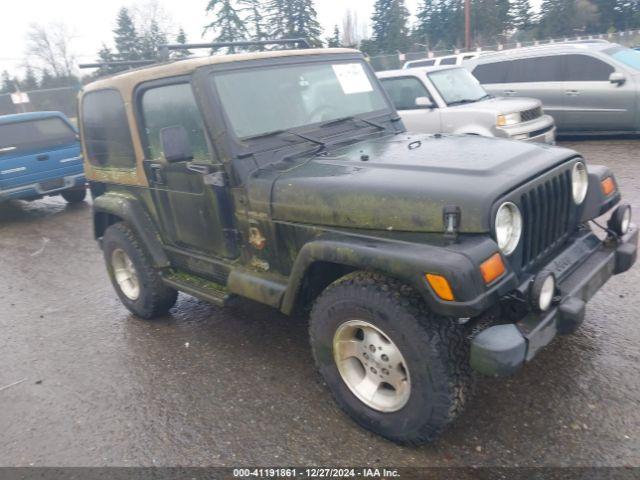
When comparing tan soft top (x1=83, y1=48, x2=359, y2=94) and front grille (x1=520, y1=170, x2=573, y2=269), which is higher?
tan soft top (x1=83, y1=48, x2=359, y2=94)

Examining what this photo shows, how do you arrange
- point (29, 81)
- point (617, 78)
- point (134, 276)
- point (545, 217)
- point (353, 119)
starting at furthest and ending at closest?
point (29, 81), point (617, 78), point (134, 276), point (353, 119), point (545, 217)

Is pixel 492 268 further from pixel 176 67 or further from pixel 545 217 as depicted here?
pixel 176 67

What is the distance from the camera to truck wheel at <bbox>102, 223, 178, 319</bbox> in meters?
4.32

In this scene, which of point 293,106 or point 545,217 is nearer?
point 545,217

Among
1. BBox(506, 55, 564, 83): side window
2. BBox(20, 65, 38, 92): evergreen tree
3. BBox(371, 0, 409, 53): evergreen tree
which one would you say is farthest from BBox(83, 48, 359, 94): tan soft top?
BBox(371, 0, 409, 53): evergreen tree

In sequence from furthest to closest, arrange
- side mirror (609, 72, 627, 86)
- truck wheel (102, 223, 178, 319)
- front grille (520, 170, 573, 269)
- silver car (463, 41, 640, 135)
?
silver car (463, 41, 640, 135) → side mirror (609, 72, 627, 86) → truck wheel (102, 223, 178, 319) → front grille (520, 170, 573, 269)

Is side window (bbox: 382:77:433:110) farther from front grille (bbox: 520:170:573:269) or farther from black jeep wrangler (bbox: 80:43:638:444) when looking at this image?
front grille (bbox: 520:170:573:269)

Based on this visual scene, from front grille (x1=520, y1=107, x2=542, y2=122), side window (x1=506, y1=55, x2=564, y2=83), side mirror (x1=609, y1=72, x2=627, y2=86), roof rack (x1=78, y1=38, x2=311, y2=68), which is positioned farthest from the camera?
side window (x1=506, y1=55, x2=564, y2=83)

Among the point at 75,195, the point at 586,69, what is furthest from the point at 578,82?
the point at 75,195

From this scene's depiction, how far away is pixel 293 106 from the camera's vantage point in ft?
11.6

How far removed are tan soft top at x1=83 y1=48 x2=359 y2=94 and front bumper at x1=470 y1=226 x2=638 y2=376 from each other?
2267 millimetres

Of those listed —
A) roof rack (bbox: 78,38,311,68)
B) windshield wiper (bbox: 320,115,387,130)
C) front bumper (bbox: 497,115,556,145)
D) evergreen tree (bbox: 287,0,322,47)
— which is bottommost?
front bumper (bbox: 497,115,556,145)

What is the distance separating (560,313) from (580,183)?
3.32 feet

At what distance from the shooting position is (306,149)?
3416mm
